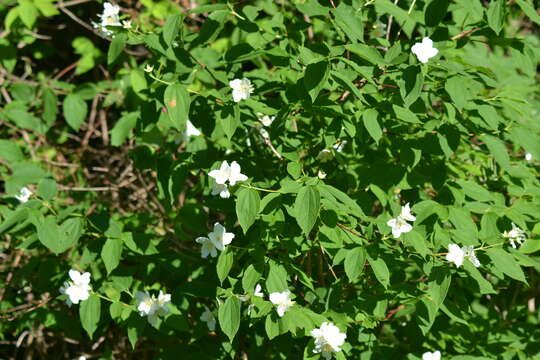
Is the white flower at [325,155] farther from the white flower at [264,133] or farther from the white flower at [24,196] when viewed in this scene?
the white flower at [24,196]

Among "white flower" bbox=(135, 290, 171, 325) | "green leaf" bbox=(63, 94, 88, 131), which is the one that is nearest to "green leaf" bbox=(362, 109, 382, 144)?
"white flower" bbox=(135, 290, 171, 325)

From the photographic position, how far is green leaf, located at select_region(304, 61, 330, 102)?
167cm

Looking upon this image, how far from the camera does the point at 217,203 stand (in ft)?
6.72

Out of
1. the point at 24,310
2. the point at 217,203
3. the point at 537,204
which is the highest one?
the point at 537,204

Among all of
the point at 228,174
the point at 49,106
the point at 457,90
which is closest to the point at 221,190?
the point at 228,174

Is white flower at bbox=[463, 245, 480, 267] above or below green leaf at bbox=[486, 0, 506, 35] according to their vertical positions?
below

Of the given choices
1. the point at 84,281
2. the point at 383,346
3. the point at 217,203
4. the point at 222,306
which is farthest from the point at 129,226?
the point at 383,346

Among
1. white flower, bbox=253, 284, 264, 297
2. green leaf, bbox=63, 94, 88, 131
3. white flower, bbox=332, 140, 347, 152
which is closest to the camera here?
white flower, bbox=253, 284, 264, 297

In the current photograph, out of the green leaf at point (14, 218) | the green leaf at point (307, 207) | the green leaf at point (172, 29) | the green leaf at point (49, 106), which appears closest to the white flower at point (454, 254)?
the green leaf at point (307, 207)

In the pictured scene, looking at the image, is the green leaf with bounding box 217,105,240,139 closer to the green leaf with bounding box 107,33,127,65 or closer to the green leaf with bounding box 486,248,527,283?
the green leaf with bounding box 107,33,127,65

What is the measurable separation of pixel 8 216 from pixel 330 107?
3.81 feet

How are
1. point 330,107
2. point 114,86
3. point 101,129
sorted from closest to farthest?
point 330,107 → point 114,86 → point 101,129

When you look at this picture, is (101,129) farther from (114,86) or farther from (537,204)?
(537,204)

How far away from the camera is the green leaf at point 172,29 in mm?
1798
